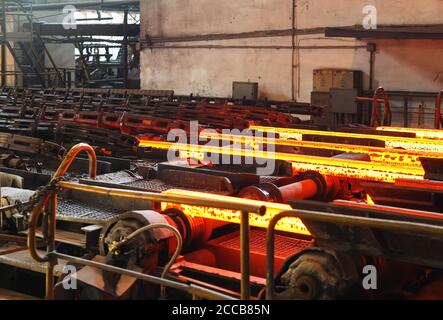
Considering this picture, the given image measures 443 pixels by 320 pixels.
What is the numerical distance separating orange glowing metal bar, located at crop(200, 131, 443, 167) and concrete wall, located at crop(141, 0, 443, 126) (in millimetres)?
5699

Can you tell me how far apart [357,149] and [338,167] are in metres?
0.87

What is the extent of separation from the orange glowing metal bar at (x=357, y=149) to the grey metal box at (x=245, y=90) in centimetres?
657

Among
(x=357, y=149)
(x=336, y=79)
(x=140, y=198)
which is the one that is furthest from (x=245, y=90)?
(x=140, y=198)

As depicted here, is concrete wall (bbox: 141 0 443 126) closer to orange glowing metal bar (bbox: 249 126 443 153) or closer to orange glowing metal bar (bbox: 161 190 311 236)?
orange glowing metal bar (bbox: 249 126 443 153)

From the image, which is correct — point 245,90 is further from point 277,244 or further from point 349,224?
point 349,224

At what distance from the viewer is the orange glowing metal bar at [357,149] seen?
14.9 ft

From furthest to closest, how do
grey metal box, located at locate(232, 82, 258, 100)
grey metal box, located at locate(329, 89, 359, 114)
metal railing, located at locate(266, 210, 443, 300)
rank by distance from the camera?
grey metal box, located at locate(232, 82, 258, 100) → grey metal box, located at locate(329, 89, 359, 114) → metal railing, located at locate(266, 210, 443, 300)

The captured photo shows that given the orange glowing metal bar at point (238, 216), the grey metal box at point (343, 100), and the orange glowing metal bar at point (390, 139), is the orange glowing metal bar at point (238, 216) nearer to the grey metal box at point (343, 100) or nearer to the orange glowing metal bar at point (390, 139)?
the orange glowing metal bar at point (390, 139)

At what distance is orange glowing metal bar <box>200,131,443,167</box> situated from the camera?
14.9 ft

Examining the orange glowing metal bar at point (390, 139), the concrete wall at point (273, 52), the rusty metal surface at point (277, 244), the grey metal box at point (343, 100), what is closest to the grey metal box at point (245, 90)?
the concrete wall at point (273, 52)

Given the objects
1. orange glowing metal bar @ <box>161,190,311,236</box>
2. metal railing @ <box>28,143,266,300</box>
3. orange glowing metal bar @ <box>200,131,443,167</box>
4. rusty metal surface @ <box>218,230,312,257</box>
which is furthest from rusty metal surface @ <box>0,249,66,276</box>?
orange glowing metal bar @ <box>200,131,443,167</box>

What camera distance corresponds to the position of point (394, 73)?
10.5 metres

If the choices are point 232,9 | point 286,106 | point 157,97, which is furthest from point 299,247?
point 232,9
